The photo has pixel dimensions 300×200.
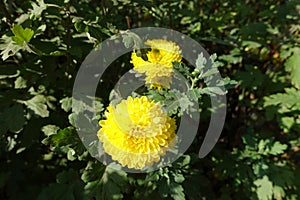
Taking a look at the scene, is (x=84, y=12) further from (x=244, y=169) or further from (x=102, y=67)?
(x=244, y=169)

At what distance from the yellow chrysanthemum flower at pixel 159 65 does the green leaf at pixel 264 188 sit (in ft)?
3.99

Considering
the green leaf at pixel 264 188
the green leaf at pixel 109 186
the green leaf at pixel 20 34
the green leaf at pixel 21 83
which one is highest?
the green leaf at pixel 20 34

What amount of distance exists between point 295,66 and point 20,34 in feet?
5.43

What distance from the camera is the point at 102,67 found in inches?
79.4

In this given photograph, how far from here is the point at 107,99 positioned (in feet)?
7.02

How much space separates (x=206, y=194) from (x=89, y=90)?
3.59ft

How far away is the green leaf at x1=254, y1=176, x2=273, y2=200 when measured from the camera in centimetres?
234

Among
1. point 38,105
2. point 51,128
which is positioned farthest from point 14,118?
point 51,128

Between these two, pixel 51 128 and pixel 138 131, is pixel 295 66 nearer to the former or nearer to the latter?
pixel 138 131

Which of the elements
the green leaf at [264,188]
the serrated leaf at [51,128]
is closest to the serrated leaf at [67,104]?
the serrated leaf at [51,128]

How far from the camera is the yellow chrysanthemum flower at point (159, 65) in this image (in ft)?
4.79

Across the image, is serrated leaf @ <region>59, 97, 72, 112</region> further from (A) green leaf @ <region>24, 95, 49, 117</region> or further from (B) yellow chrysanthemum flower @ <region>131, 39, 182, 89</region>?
(B) yellow chrysanthemum flower @ <region>131, 39, 182, 89</region>

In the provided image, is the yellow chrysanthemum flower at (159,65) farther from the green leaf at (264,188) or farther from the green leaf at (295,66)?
the green leaf at (264,188)

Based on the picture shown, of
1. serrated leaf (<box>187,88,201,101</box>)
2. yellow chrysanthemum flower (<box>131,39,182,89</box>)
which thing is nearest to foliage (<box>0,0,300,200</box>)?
serrated leaf (<box>187,88,201,101</box>)
